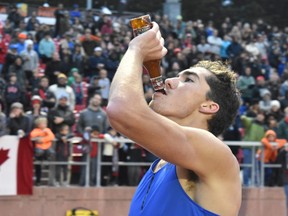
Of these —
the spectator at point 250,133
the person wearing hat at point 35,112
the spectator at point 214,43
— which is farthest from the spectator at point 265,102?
the person wearing hat at point 35,112

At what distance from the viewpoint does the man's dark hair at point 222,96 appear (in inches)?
130

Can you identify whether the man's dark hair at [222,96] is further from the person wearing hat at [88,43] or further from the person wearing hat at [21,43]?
the person wearing hat at [88,43]

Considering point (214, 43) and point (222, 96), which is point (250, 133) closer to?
point (214, 43)

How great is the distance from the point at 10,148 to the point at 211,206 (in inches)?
372

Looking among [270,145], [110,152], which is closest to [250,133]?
[270,145]

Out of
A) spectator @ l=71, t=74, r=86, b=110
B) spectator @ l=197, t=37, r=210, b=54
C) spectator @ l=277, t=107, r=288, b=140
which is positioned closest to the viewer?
spectator @ l=277, t=107, r=288, b=140

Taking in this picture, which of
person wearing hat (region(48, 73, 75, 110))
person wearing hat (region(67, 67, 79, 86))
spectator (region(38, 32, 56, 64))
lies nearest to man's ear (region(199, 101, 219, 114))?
person wearing hat (region(48, 73, 75, 110))

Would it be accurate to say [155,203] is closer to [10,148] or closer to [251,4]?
[10,148]

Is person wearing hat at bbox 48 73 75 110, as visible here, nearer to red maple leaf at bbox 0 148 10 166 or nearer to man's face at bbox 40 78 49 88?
man's face at bbox 40 78 49 88

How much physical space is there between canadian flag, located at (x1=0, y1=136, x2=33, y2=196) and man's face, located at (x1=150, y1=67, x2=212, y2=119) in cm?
908

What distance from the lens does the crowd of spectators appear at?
13.0m

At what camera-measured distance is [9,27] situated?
18.7 m

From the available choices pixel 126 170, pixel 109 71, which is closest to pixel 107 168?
pixel 126 170

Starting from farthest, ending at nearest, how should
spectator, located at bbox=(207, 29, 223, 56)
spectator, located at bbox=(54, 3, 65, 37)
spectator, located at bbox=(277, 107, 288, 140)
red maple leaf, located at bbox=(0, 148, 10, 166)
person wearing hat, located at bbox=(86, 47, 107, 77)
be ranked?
spectator, located at bbox=(207, 29, 223, 56), spectator, located at bbox=(54, 3, 65, 37), person wearing hat, located at bbox=(86, 47, 107, 77), spectator, located at bbox=(277, 107, 288, 140), red maple leaf, located at bbox=(0, 148, 10, 166)
